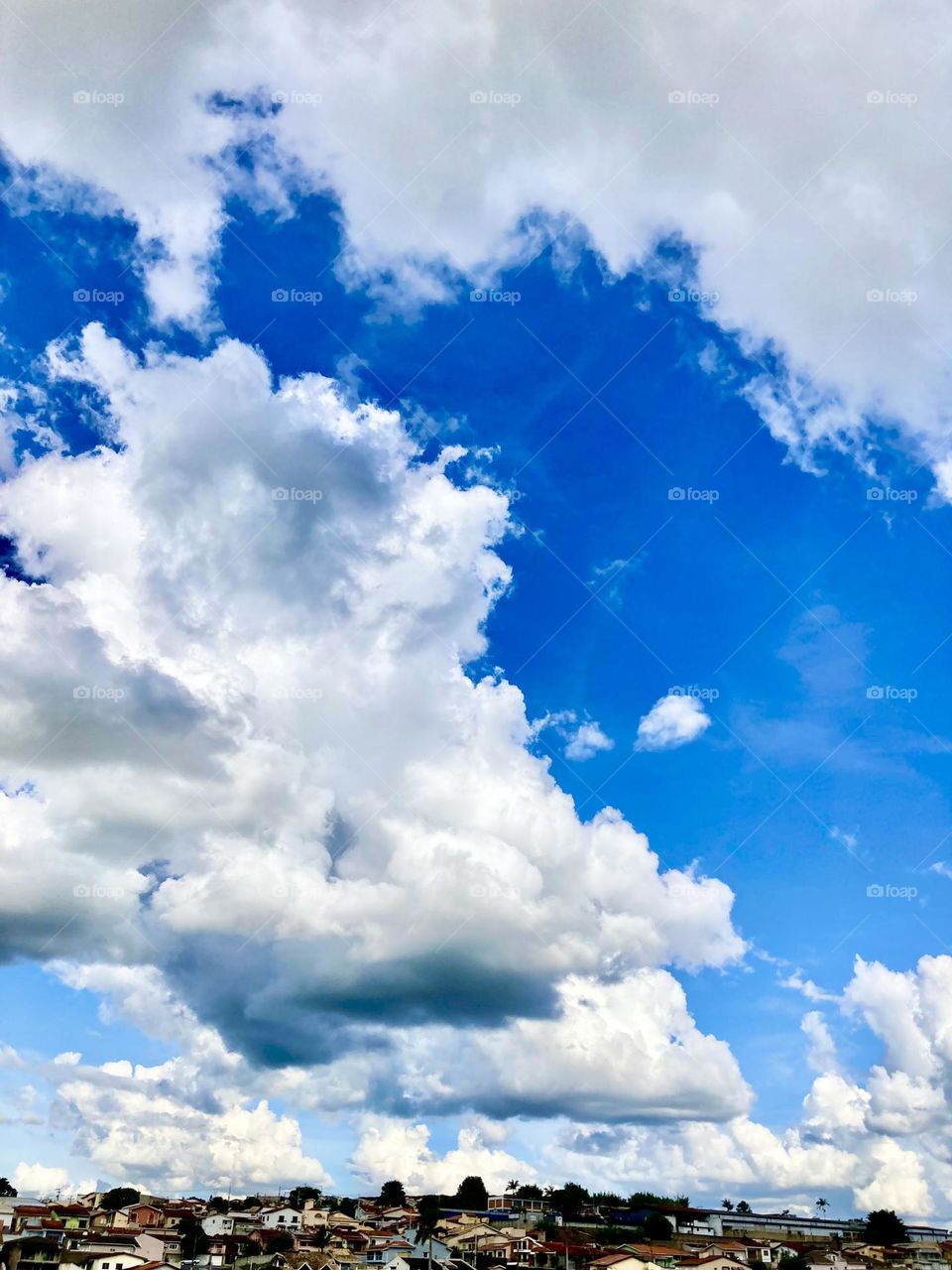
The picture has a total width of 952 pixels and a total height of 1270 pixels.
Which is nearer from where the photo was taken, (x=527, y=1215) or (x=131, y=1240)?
(x=131, y=1240)

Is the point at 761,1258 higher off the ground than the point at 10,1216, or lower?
lower

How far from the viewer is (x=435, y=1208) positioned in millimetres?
159750

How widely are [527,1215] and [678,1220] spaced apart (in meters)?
22.6

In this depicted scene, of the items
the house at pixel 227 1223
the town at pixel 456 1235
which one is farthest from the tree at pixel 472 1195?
the house at pixel 227 1223

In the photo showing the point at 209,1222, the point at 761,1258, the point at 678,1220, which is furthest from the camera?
the point at 678,1220

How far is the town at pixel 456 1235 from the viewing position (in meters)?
94.6

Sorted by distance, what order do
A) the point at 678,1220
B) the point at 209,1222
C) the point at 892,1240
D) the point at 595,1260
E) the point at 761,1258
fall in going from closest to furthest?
the point at 595,1260
the point at 761,1258
the point at 209,1222
the point at 678,1220
the point at 892,1240

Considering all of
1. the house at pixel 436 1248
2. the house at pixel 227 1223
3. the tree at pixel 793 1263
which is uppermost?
the house at pixel 227 1223

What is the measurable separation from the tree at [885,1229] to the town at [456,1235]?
25cm

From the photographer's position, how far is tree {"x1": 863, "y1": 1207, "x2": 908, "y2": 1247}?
151000mm

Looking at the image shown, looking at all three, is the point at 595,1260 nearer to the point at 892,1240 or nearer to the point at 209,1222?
the point at 209,1222

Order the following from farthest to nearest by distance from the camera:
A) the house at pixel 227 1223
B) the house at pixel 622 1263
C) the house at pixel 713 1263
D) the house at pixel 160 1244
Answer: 1. the house at pixel 227 1223
2. the house at pixel 160 1244
3. the house at pixel 713 1263
4. the house at pixel 622 1263

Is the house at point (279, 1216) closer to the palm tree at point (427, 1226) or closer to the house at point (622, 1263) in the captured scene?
the palm tree at point (427, 1226)

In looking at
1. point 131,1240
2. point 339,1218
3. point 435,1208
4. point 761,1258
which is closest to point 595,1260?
point 761,1258
